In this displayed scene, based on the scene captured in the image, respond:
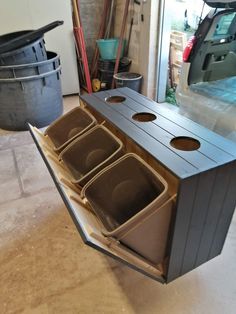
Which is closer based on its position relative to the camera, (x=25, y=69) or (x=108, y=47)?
(x=25, y=69)

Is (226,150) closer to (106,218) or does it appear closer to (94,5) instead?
(106,218)

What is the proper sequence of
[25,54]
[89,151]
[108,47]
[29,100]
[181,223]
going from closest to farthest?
[181,223]
[89,151]
[25,54]
[29,100]
[108,47]

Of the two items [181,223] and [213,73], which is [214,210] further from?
[213,73]

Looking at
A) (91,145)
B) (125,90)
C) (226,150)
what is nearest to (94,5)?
(125,90)

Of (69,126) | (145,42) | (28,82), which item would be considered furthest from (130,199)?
(145,42)

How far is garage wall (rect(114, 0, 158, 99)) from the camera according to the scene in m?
2.66

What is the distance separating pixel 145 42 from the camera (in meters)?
2.82

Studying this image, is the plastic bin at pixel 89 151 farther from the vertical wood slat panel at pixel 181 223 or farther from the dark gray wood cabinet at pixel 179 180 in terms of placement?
the vertical wood slat panel at pixel 181 223

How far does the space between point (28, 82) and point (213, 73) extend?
64.6 inches

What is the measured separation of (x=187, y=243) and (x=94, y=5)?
11.0 feet

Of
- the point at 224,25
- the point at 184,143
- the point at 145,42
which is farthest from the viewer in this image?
the point at 145,42

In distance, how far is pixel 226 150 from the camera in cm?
96

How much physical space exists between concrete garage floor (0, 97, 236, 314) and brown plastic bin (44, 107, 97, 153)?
491 mm

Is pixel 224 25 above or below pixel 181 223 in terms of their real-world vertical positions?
above
